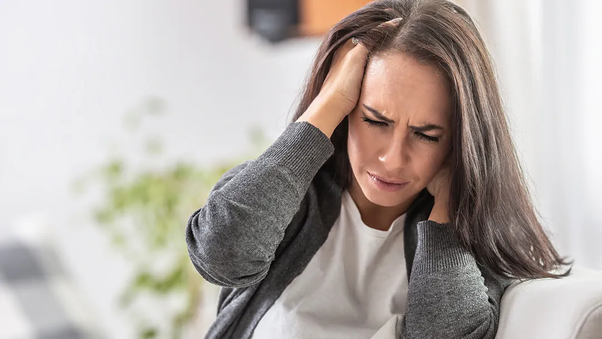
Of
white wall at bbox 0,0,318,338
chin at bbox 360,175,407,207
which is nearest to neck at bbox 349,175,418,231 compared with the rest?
chin at bbox 360,175,407,207

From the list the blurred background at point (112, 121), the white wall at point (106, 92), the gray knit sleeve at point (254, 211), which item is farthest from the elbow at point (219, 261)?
the white wall at point (106, 92)

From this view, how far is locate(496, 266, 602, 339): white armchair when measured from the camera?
2.71 ft

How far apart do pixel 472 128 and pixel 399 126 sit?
10 cm

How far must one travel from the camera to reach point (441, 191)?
106cm

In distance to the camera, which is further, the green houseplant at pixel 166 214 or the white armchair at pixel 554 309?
the green houseplant at pixel 166 214

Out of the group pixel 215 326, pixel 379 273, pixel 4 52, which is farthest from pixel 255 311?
pixel 4 52

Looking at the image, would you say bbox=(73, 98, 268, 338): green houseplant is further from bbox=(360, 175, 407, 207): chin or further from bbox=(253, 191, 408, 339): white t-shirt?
bbox=(360, 175, 407, 207): chin

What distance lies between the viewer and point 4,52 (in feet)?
8.34

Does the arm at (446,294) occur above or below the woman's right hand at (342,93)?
below

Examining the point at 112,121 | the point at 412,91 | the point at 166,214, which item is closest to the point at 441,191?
the point at 412,91

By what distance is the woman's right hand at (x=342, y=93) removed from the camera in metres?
0.99

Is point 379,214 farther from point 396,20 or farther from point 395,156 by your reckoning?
point 396,20

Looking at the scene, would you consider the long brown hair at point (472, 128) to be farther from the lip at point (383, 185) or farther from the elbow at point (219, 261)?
the elbow at point (219, 261)

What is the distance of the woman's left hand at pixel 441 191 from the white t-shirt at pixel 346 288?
3.0 inches
